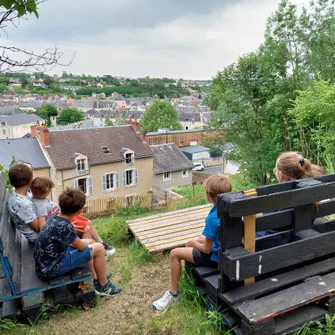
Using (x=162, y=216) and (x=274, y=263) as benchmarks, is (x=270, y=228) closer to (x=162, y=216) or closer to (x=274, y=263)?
(x=274, y=263)

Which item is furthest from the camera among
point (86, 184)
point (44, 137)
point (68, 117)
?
point (68, 117)

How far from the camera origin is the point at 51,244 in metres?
2.56

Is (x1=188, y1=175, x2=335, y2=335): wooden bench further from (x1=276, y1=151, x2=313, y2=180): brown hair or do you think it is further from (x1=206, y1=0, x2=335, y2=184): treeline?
(x1=206, y1=0, x2=335, y2=184): treeline

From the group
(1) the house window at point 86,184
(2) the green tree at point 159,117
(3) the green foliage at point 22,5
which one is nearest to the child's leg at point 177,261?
(3) the green foliage at point 22,5

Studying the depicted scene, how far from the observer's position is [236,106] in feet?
40.4

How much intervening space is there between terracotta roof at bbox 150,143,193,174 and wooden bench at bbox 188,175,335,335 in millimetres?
→ 22337

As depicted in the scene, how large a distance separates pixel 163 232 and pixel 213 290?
6.09 ft

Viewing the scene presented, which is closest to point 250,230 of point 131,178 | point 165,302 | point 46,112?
point 165,302

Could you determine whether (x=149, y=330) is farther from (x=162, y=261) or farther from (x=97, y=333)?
(x=162, y=261)

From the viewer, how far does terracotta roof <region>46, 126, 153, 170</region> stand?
2059 centimetres

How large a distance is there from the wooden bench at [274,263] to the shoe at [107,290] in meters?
1.09

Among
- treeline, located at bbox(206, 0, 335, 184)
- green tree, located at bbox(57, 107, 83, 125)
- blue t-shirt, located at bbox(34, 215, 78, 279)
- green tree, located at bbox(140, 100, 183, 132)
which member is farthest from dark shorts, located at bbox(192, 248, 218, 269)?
Answer: green tree, located at bbox(57, 107, 83, 125)

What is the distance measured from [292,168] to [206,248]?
A: 3.51ft

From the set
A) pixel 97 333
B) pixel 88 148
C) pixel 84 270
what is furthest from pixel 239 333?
pixel 88 148
